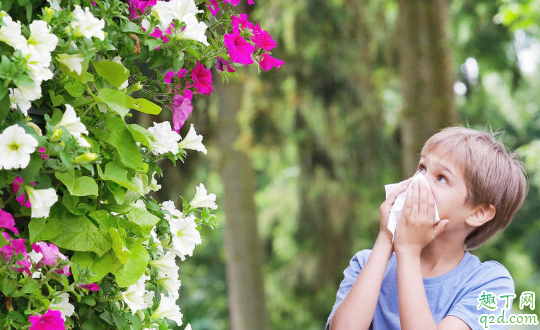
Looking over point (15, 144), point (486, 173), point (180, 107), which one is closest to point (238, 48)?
point (180, 107)

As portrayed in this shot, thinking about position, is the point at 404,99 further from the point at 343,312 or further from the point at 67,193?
the point at 67,193

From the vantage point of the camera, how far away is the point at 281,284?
884 cm

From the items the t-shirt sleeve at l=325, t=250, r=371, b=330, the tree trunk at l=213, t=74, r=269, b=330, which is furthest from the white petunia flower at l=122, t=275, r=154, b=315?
the tree trunk at l=213, t=74, r=269, b=330

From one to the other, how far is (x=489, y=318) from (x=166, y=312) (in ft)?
2.69

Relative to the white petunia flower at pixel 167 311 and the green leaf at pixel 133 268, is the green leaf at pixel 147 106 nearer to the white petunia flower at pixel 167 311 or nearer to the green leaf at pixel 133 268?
the green leaf at pixel 133 268

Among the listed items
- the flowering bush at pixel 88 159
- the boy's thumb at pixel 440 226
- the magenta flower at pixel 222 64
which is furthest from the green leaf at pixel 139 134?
the boy's thumb at pixel 440 226

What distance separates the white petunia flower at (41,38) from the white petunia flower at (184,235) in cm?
45

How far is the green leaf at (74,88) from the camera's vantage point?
1019 millimetres

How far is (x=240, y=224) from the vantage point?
6461 mm

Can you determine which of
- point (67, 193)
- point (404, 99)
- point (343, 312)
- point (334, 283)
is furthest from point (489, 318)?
point (334, 283)

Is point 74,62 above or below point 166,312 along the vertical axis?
above

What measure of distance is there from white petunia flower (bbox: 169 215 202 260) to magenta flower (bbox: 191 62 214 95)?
0.28 meters

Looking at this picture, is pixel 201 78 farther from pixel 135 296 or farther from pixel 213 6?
pixel 135 296

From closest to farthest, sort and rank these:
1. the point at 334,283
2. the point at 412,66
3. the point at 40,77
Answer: the point at 40,77, the point at 412,66, the point at 334,283
